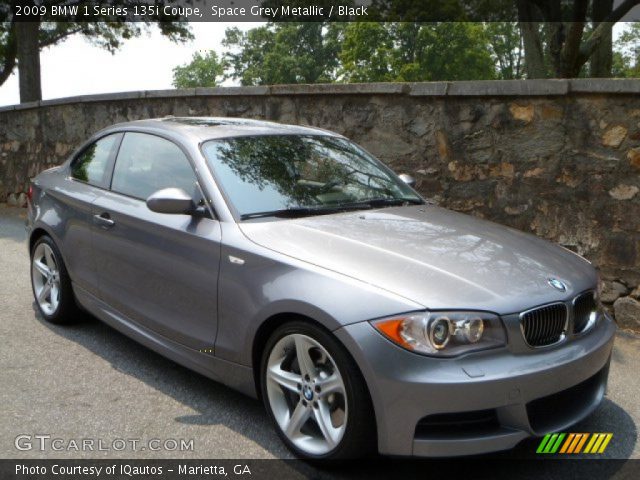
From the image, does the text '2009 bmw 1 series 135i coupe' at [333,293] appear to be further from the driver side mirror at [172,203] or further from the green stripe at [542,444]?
the green stripe at [542,444]

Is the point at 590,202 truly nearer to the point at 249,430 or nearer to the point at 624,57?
the point at 249,430

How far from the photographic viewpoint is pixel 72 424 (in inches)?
142

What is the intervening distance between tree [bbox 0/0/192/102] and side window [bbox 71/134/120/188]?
41.9 ft

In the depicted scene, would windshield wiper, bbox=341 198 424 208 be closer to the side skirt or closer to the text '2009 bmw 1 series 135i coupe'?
the text '2009 bmw 1 series 135i coupe'

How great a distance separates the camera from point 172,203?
370cm

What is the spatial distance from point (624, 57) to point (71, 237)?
5829 cm

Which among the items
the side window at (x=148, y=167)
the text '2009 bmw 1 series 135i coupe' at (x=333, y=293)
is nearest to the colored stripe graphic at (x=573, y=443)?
the text '2009 bmw 1 series 135i coupe' at (x=333, y=293)

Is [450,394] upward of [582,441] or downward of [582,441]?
upward

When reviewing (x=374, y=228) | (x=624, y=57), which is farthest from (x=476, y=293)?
(x=624, y=57)

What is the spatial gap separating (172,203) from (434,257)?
1.42 m

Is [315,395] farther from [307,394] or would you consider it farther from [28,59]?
[28,59]

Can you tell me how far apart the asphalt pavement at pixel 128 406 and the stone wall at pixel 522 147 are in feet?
3.44

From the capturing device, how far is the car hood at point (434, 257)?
296 cm

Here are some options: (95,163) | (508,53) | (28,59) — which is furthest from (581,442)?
(508,53)
